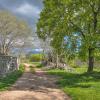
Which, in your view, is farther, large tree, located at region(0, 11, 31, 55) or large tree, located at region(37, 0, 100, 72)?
large tree, located at region(0, 11, 31, 55)

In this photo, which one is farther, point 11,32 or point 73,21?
point 11,32

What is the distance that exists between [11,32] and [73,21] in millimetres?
37042

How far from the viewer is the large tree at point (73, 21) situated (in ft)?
109

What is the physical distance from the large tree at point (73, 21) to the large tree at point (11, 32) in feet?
108

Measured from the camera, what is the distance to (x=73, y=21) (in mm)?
34500

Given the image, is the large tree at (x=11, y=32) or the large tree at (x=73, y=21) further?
the large tree at (x=11, y=32)

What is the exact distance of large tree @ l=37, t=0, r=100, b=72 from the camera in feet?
109

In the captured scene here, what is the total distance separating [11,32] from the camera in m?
69.9

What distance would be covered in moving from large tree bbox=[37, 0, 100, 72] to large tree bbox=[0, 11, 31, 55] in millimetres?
32887

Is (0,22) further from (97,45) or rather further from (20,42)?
(97,45)

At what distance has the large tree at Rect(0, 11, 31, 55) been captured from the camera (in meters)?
67.8

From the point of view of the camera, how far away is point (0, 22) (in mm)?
66938

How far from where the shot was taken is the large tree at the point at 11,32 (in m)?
67.8

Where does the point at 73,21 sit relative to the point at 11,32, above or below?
below
